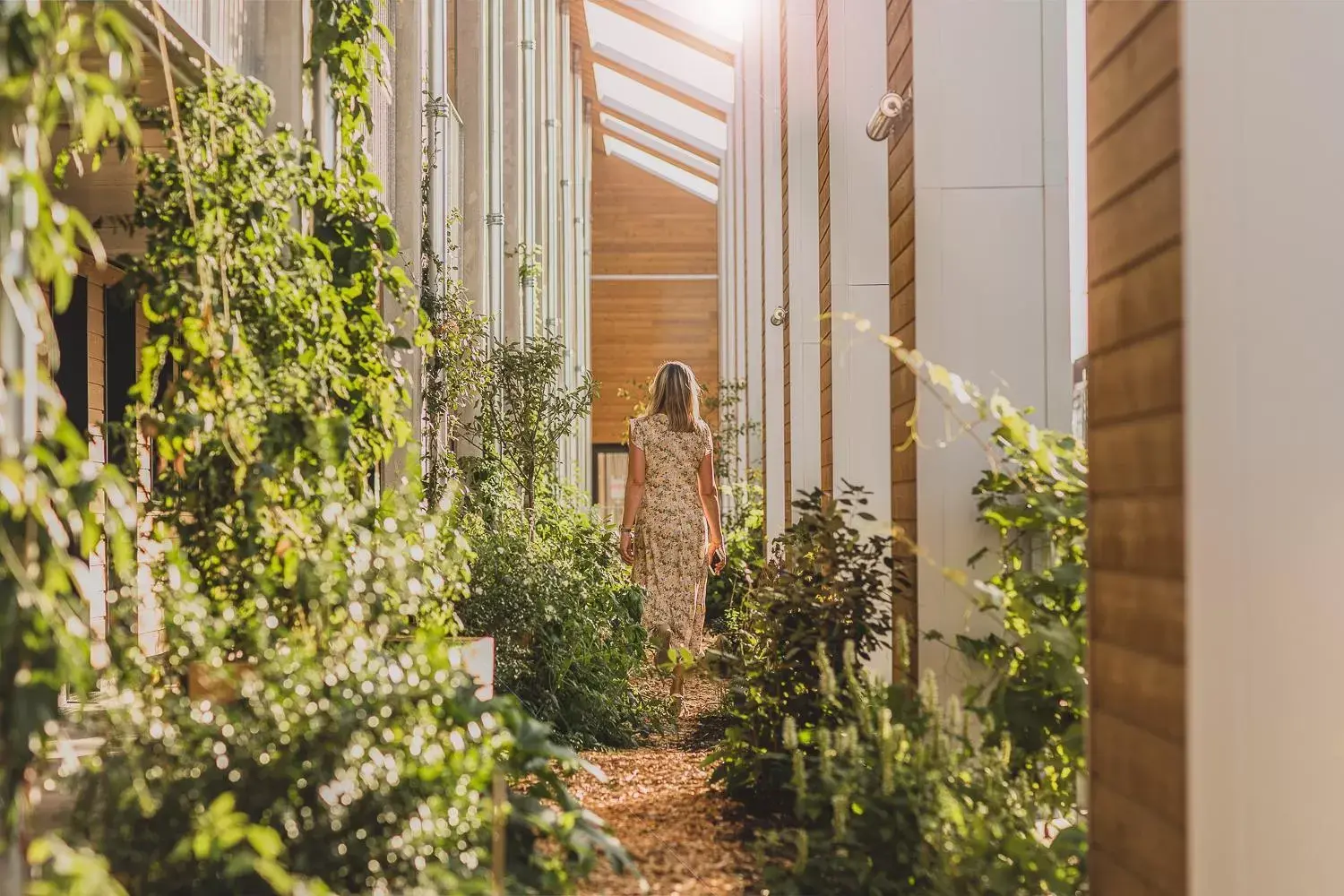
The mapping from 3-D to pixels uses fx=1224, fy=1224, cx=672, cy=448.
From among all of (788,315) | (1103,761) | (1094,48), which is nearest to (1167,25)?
(1094,48)

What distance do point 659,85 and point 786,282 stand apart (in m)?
8.97

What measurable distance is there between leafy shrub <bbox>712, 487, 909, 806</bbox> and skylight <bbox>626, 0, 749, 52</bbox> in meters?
8.80

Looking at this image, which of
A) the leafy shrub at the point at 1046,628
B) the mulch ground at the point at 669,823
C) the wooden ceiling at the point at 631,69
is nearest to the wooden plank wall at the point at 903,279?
the leafy shrub at the point at 1046,628

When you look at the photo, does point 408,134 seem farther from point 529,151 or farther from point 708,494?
point 529,151

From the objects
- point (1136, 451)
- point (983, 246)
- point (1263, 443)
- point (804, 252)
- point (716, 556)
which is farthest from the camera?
point (804, 252)

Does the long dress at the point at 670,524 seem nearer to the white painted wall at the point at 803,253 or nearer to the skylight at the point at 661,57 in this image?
the white painted wall at the point at 803,253

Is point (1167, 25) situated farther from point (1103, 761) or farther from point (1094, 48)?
point (1103, 761)

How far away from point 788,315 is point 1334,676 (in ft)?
16.8

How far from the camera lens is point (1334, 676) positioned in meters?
1.66

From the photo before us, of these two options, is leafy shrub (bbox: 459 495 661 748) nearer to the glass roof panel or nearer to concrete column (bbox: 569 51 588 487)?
the glass roof panel

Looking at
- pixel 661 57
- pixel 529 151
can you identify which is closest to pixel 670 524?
pixel 529 151

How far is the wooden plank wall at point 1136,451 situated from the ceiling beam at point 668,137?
48.7 feet

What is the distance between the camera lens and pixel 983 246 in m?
2.93

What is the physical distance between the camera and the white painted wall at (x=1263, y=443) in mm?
1597
